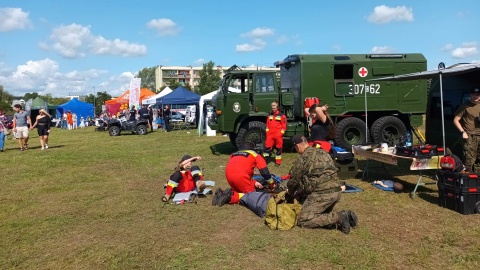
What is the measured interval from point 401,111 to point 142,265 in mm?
9280

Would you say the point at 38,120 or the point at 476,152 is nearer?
the point at 476,152

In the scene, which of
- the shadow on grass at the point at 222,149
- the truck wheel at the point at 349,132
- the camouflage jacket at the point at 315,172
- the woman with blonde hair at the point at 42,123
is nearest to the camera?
the camouflage jacket at the point at 315,172

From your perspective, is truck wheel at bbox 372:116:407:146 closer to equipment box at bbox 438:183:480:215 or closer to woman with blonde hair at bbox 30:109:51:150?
equipment box at bbox 438:183:480:215

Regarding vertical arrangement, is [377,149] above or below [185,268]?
above

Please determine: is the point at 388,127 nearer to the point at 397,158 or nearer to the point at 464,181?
the point at 397,158

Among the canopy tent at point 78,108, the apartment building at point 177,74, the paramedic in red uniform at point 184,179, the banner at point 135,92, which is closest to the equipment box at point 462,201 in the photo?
the paramedic in red uniform at point 184,179

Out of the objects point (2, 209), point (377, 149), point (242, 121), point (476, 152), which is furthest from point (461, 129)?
point (2, 209)

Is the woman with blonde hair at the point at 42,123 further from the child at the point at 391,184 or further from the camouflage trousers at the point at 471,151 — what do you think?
the camouflage trousers at the point at 471,151

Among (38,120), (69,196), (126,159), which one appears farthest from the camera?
(38,120)

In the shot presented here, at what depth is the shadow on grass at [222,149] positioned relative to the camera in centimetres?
1223

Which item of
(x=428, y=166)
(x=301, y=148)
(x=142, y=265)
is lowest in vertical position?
(x=142, y=265)

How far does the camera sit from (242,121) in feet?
35.6

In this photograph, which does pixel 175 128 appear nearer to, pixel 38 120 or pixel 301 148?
pixel 38 120

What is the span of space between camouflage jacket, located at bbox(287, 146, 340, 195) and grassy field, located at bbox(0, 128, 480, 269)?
566 millimetres
